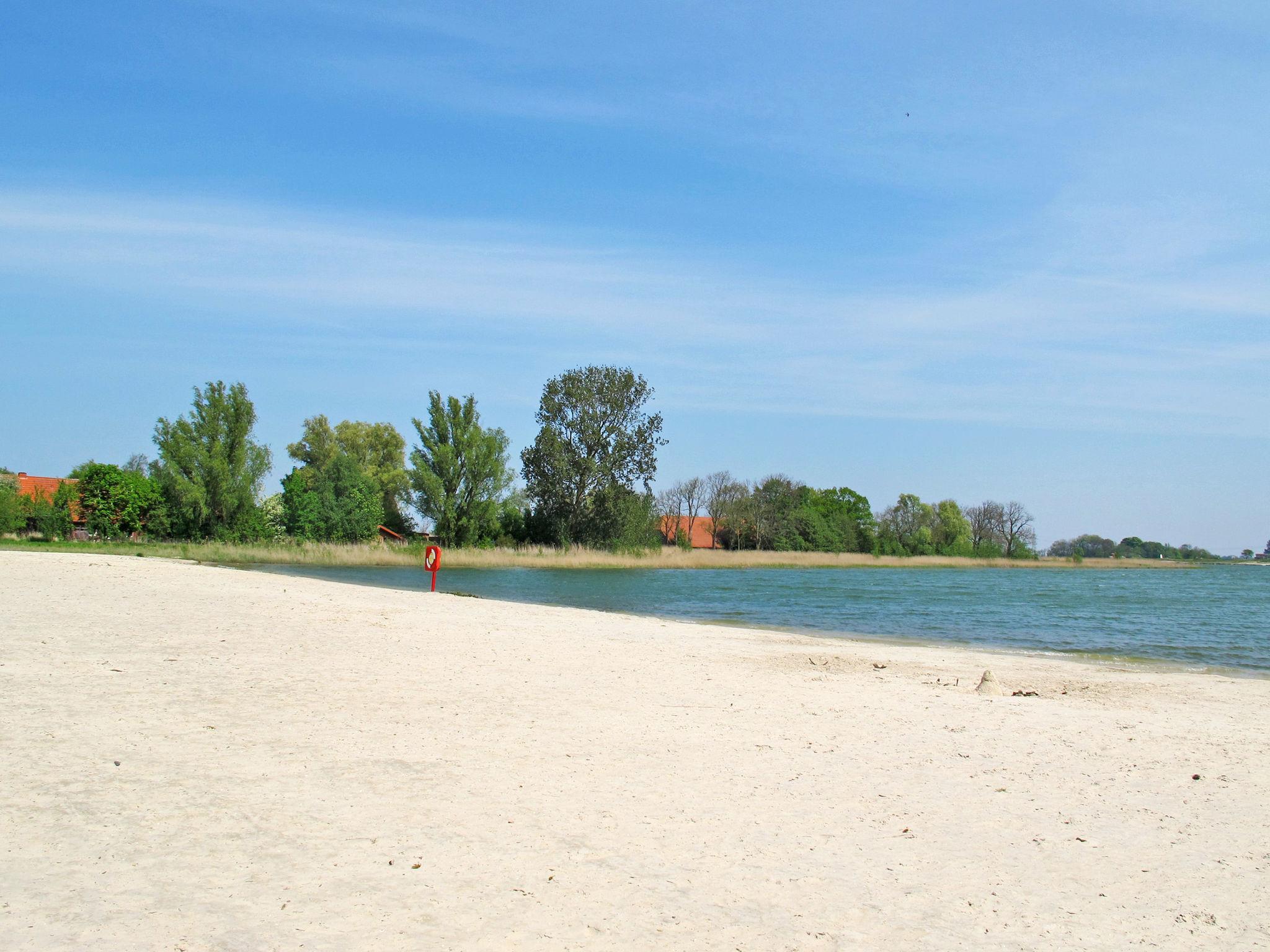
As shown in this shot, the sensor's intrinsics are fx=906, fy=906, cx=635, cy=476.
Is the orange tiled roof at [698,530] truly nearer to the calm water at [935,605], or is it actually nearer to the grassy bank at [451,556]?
the grassy bank at [451,556]

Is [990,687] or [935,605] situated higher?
[990,687]

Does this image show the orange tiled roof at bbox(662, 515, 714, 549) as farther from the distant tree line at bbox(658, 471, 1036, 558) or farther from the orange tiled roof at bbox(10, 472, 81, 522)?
the orange tiled roof at bbox(10, 472, 81, 522)

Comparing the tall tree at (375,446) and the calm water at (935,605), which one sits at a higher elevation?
the tall tree at (375,446)

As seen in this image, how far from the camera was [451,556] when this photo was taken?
163ft

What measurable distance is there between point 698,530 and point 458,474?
42.4 m

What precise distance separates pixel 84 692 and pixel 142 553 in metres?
33.6

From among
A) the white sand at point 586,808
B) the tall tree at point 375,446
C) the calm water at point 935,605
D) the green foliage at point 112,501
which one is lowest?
the calm water at point 935,605

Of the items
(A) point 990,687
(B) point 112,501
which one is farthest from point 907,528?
(A) point 990,687

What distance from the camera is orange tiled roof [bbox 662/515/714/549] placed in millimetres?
89688

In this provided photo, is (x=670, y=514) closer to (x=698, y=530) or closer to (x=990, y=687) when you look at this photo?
(x=698, y=530)

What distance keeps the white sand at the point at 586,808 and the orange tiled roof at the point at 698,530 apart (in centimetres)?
7926

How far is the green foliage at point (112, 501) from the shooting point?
160ft

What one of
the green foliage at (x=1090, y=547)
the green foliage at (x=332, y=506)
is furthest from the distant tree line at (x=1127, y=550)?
the green foliage at (x=332, y=506)

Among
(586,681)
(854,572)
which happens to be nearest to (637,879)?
(586,681)
